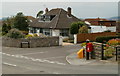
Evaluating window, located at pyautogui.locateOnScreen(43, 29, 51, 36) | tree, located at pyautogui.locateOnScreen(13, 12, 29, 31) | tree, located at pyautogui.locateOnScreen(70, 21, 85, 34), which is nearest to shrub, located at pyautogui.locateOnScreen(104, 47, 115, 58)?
A: tree, located at pyautogui.locateOnScreen(70, 21, 85, 34)

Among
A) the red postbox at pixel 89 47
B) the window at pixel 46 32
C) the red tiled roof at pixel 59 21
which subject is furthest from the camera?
the window at pixel 46 32

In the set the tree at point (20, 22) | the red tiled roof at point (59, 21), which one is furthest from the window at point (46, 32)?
the tree at point (20, 22)

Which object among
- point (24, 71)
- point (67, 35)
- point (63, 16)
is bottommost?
point (24, 71)

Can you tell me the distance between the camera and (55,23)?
40844 mm

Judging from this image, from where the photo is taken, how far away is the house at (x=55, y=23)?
40.0 m

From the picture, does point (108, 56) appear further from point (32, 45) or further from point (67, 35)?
point (67, 35)

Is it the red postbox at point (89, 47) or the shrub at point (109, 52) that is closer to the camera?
the shrub at point (109, 52)

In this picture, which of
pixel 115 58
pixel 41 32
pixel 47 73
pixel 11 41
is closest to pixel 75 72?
pixel 47 73

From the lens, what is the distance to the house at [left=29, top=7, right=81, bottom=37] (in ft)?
131

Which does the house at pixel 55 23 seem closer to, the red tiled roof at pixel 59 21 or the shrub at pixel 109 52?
the red tiled roof at pixel 59 21

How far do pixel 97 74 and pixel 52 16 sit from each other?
3175cm

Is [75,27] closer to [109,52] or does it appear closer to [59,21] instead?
[59,21]

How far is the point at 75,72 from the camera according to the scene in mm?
13797

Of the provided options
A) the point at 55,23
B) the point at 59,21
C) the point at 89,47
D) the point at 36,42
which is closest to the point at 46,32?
the point at 55,23
